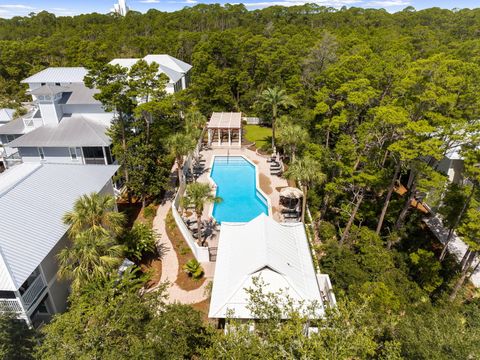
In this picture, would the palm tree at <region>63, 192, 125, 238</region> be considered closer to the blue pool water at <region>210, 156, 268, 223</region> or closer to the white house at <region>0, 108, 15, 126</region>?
the blue pool water at <region>210, 156, 268, 223</region>

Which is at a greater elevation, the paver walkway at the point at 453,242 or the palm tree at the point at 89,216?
the palm tree at the point at 89,216

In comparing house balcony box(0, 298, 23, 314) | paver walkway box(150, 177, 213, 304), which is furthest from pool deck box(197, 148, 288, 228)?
house balcony box(0, 298, 23, 314)

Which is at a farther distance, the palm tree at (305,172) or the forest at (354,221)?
the palm tree at (305,172)

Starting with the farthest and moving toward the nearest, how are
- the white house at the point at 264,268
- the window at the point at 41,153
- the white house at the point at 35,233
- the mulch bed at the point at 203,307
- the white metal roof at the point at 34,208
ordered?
1. the window at the point at 41,153
2. the mulch bed at the point at 203,307
3. the white house at the point at 264,268
4. the white house at the point at 35,233
5. the white metal roof at the point at 34,208

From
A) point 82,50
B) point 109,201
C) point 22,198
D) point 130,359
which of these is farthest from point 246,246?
point 82,50

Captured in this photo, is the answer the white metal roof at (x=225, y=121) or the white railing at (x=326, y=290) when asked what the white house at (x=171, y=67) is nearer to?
the white metal roof at (x=225, y=121)

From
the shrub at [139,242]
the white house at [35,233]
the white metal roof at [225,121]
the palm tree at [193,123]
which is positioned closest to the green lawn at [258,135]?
the white metal roof at [225,121]

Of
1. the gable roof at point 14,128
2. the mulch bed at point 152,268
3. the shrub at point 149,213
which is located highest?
the gable roof at point 14,128
